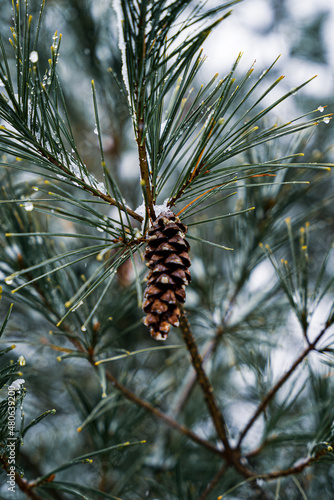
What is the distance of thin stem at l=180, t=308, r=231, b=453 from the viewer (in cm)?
58

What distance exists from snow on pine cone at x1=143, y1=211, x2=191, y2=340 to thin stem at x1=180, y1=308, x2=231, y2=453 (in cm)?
8

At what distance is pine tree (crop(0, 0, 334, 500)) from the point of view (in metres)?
0.48

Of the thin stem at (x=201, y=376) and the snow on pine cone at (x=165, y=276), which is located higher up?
the snow on pine cone at (x=165, y=276)

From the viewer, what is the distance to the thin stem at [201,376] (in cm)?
58

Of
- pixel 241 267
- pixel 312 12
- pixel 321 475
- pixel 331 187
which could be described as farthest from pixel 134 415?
pixel 312 12

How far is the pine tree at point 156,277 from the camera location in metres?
0.48

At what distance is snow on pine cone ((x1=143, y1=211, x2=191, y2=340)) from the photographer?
489 mm

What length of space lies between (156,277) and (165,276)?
1cm

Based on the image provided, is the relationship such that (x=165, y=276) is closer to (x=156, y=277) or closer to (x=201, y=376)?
(x=156, y=277)

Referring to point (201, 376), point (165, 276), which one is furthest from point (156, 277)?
point (201, 376)

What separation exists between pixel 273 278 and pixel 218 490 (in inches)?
21.7

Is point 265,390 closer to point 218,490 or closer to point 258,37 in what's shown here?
point 218,490

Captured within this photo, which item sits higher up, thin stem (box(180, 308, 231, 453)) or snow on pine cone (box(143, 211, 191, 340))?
snow on pine cone (box(143, 211, 191, 340))

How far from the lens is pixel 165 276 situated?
1.63 feet
